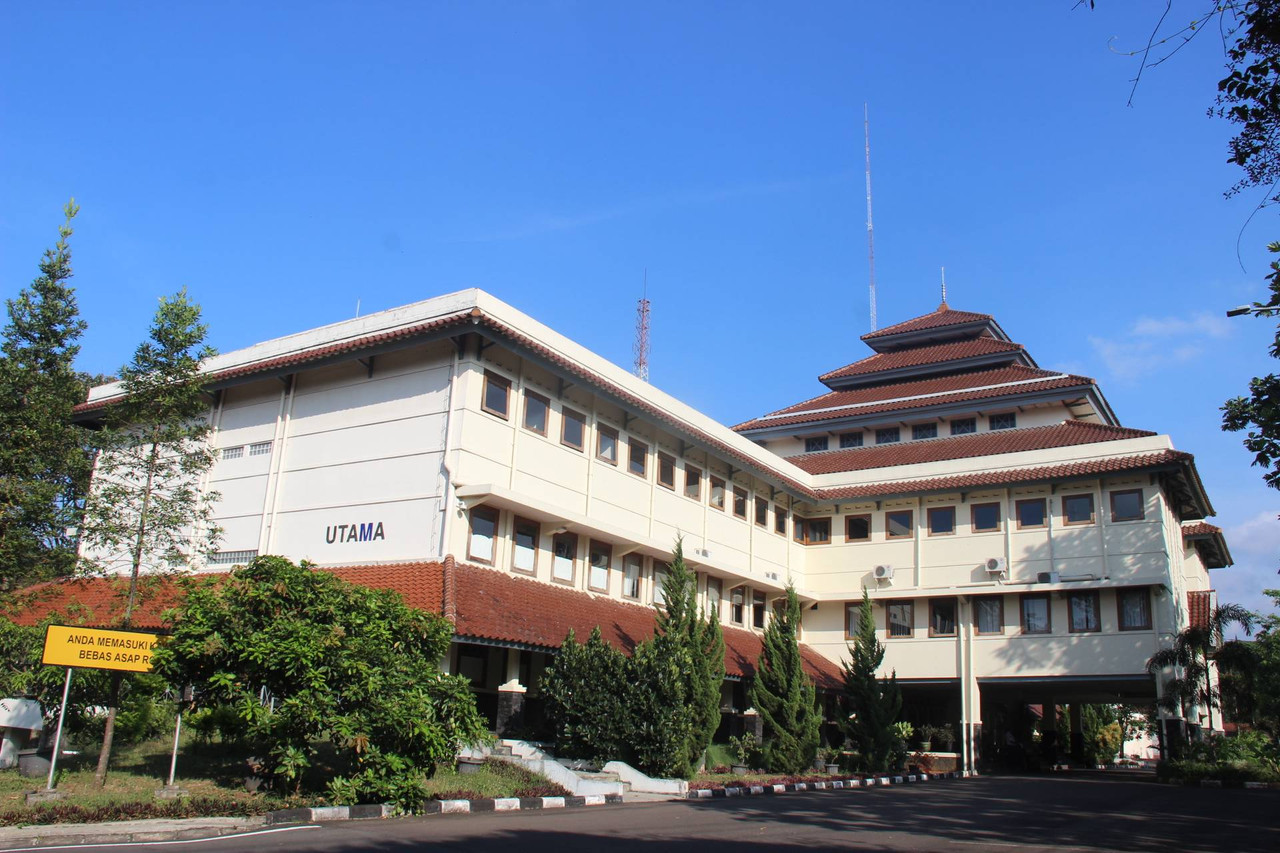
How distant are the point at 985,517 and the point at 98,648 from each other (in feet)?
81.0

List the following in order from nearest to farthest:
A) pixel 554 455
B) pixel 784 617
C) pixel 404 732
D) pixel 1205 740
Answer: pixel 404 732
pixel 554 455
pixel 784 617
pixel 1205 740

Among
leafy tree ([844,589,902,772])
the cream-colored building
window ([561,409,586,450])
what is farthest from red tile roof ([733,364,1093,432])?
window ([561,409,586,450])

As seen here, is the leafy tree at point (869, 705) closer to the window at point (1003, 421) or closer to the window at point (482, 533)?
the window at point (482, 533)

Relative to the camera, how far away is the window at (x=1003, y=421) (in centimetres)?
3506

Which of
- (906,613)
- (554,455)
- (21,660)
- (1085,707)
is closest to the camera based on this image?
(21,660)

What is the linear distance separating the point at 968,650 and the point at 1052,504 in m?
4.88

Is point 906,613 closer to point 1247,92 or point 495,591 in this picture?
point 495,591

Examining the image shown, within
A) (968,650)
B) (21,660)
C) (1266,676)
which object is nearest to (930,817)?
(21,660)

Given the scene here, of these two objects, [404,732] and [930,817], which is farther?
[930,817]

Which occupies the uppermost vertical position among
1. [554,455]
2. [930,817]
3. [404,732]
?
[554,455]

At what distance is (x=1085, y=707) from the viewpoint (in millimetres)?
46656

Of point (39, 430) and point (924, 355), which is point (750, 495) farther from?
point (39, 430)

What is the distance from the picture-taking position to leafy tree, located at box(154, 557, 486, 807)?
12789 mm

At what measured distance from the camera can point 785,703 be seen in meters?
22.9
